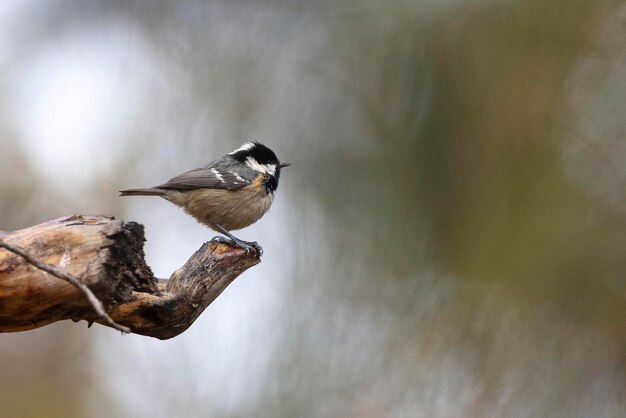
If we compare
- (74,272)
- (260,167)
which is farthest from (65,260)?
(260,167)

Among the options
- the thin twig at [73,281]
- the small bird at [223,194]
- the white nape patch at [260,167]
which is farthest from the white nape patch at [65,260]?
the white nape patch at [260,167]

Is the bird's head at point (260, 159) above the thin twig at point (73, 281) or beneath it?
above

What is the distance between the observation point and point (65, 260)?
5.96ft

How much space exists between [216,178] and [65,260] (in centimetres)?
211

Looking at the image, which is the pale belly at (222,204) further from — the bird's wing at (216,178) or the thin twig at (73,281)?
the thin twig at (73,281)

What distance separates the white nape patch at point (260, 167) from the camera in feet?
13.3

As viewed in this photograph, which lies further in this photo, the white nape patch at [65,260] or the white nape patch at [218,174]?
the white nape patch at [218,174]

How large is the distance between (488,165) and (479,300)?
73 cm

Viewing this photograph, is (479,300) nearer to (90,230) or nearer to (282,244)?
(282,244)

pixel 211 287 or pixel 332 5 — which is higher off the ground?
pixel 332 5

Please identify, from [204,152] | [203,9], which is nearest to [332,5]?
[203,9]

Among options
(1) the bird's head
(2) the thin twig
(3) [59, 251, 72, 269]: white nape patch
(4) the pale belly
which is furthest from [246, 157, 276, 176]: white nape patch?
(2) the thin twig

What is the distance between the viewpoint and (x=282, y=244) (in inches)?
166

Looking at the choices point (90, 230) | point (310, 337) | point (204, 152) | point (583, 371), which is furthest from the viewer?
point (204, 152)
